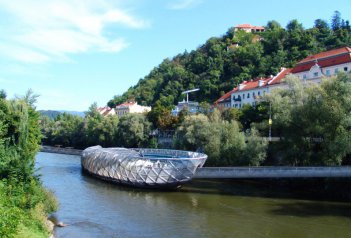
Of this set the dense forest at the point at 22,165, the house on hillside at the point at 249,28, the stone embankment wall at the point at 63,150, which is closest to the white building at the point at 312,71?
the dense forest at the point at 22,165

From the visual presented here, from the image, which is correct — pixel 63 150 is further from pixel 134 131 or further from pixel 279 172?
pixel 279 172

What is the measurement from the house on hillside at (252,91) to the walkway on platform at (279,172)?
125 feet

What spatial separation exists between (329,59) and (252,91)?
66.7 ft

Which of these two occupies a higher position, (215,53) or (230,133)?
(215,53)

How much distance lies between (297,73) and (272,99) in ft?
94.5

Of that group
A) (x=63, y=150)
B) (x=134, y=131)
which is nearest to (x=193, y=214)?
(x=134, y=131)

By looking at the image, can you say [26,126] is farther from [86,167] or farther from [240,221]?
[86,167]

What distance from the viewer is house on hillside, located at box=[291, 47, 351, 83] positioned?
226 ft

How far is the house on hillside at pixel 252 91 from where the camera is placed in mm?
82875

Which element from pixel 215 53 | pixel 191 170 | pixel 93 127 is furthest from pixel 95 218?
pixel 215 53

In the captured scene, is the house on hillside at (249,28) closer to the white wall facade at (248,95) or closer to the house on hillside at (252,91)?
the house on hillside at (252,91)

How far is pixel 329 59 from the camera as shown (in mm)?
73375

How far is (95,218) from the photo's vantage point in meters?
30.6

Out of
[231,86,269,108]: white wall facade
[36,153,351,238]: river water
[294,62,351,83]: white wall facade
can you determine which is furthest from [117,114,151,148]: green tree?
[36,153,351,238]: river water
